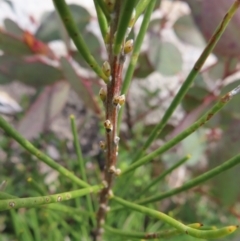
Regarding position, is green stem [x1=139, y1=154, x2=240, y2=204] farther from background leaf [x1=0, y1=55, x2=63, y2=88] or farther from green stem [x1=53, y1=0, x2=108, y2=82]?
background leaf [x1=0, y1=55, x2=63, y2=88]

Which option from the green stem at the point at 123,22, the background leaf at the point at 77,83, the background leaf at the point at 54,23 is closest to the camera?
the green stem at the point at 123,22

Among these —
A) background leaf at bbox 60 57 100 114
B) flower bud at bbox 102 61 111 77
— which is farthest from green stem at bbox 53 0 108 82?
background leaf at bbox 60 57 100 114

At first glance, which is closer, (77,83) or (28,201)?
(28,201)

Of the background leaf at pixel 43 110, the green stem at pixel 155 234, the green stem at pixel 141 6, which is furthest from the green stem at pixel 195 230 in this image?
the background leaf at pixel 43 110

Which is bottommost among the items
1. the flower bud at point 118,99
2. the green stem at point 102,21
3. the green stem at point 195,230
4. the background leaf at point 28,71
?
the background leaf at point 28,71

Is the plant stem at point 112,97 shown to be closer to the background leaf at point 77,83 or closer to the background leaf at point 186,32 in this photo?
the background leaf at point 77,83

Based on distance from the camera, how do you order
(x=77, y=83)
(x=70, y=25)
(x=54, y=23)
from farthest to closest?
(x=54, y=23) < (x=77, y=83) < (x=70, y=25)

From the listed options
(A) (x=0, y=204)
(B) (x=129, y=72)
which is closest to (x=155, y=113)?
(B) (x=129, y=72)

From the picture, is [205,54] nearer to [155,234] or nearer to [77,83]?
[155,234]

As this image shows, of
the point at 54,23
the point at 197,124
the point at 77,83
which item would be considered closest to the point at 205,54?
the point at 197,124

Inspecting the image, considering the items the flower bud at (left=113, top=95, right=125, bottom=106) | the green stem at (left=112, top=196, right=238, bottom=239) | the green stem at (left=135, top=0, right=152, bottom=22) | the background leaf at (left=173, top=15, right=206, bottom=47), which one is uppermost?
the green stem at (left=135, top=0, right=152, bottom=22)
